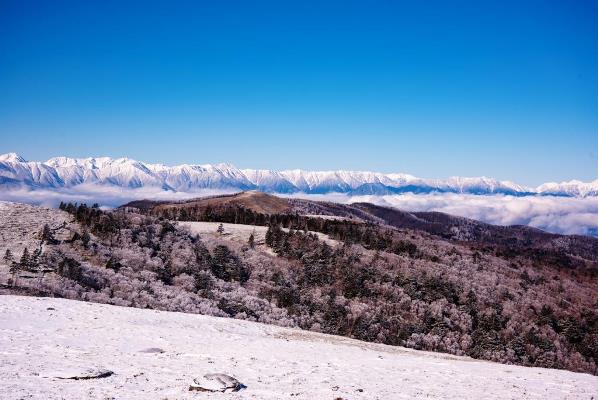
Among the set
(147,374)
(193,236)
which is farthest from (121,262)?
(147,374)

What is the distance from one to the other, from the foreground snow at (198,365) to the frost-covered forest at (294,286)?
66.1 feet

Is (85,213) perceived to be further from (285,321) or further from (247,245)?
(285,321)

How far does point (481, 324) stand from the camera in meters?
80.4

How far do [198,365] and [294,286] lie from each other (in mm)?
65332

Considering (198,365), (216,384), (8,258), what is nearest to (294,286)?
(8,258)

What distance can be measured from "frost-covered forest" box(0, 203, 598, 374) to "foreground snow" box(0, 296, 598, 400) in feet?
66.1

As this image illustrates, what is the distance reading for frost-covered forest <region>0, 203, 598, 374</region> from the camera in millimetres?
57062

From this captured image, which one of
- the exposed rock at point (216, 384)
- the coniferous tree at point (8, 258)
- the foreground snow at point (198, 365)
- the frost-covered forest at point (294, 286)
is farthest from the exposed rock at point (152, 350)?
the coniferous tree at point (8, 258)

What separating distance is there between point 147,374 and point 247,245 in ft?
289

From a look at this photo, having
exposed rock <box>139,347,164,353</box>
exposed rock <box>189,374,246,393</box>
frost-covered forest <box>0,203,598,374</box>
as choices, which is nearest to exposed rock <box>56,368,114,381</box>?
exposed rock <box>189,374,246,393</box>

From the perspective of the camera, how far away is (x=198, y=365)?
22.0 m

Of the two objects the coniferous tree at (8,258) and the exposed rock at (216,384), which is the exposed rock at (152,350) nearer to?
the exposed rock at (216,384)

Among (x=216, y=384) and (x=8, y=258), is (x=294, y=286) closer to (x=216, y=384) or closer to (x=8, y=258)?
(x=8, y=258)

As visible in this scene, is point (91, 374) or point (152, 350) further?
point (152, 350)
